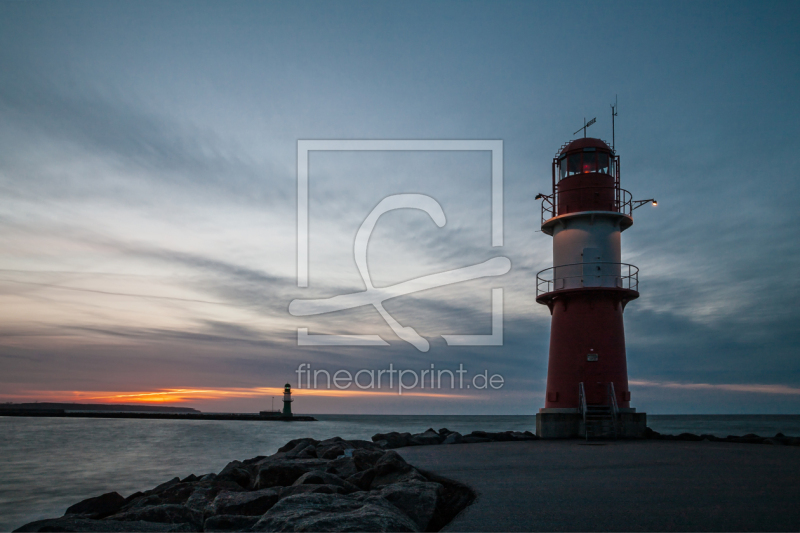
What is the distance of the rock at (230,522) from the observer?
197 inches

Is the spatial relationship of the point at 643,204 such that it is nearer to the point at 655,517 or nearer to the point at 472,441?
the point at 472,441

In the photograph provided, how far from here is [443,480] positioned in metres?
6.48

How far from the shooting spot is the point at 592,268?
45.6 feet

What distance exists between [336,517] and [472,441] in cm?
949

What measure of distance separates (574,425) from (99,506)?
10032mm

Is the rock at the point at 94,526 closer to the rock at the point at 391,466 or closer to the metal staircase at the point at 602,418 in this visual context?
the rock at the point at 391,466

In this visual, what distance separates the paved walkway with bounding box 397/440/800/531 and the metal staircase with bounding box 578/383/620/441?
3.80 m

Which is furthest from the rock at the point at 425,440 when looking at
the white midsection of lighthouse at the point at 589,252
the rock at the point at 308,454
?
the white midsection of lighthouse at the point at 589,252

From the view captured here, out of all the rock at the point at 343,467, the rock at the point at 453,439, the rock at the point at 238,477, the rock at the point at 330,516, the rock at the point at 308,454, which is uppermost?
the rock at the point at 330,516

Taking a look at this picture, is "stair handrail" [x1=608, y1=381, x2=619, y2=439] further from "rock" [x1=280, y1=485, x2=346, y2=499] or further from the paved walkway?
"rock" [x1=280, y1=485, x2=346, y2=499]

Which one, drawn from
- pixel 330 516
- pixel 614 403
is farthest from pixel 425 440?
pixel 330 516

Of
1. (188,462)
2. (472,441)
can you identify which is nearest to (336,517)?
(472,441)

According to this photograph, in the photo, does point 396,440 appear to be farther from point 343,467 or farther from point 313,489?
point 313,489

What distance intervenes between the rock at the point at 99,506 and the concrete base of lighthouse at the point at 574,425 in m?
9.25
